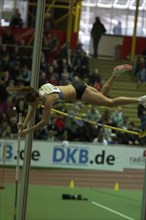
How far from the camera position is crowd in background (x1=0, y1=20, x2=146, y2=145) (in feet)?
64.1

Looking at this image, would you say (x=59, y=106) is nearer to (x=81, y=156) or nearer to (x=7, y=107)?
(x=7, y=107)

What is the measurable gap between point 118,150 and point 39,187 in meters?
2.92

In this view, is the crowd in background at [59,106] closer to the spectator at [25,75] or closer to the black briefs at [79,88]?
the spectator at [25,75]

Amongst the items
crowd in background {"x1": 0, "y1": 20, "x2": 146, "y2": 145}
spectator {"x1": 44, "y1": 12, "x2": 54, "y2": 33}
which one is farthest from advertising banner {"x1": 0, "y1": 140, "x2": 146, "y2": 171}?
spectator {"x1": 44, "y1": 12, "x2": 54, "y2": 33}

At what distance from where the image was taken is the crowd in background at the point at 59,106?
770 inches

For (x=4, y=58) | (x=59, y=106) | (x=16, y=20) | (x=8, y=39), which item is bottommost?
(x=59, y=106)

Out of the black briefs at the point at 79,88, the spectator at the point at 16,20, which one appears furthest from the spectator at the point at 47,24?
the black briefs at the point at 79,88

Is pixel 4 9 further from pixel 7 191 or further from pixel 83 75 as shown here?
pixel 7 191

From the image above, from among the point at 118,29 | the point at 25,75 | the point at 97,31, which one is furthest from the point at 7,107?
the point at 118,29

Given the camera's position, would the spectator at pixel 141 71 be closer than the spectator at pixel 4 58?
No

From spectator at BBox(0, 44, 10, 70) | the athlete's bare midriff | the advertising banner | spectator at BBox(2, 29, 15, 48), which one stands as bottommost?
the advertising banner

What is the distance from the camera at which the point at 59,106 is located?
20750mm

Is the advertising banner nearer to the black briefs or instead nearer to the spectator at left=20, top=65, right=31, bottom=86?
the spectator at left=20, top=65, right=31, bottom=86

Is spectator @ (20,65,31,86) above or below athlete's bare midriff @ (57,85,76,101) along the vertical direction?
below
